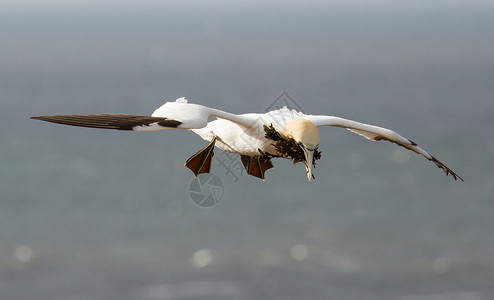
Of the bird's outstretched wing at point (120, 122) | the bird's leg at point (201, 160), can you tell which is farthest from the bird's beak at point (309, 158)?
the bird's leg at point (201, 160)

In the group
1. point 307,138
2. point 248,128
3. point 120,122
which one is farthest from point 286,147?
point 120,122

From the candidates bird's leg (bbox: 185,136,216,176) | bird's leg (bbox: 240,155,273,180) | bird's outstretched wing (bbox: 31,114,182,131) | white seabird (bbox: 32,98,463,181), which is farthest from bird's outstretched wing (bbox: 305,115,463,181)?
bird's outstretched wing (bbox: 31,114,182,131)

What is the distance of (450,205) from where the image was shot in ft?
581

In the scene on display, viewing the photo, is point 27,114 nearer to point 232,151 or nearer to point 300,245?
point 300,245

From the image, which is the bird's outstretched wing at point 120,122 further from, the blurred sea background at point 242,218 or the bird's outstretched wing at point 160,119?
the blurred sea background at point 242,218

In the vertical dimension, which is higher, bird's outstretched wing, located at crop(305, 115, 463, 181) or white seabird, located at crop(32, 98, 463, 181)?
bird's outstretched wing, located at crop(305, 115, 463, 181)

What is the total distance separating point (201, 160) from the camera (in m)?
17.9

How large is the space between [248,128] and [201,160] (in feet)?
8.22

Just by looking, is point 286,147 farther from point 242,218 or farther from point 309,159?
point 242,218

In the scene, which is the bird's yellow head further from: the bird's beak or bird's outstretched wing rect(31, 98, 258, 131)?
bird's outstretched wing rect(31, 98, 258, 131)

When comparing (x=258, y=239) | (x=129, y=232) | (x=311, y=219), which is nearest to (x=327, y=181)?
(x=311, y=219)

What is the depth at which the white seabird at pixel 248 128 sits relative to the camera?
1364cm

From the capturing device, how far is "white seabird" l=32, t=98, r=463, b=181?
13.6 metres

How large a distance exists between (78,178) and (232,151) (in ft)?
576
